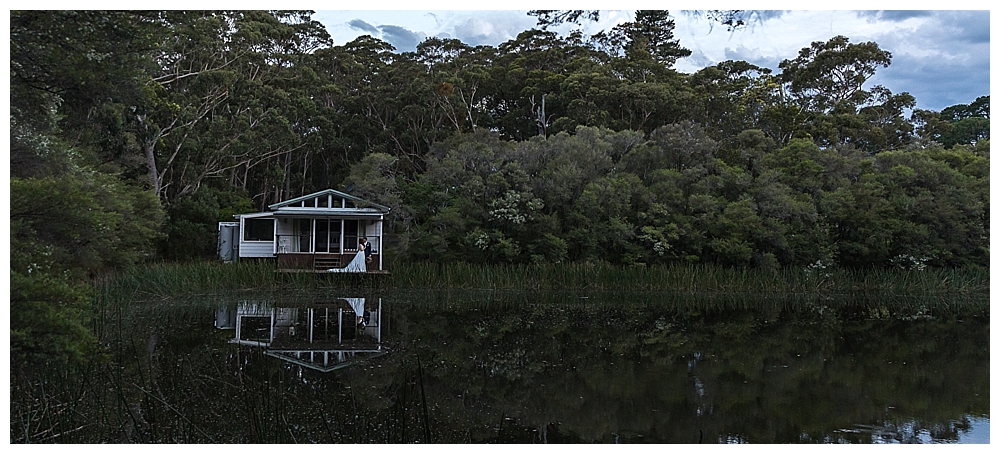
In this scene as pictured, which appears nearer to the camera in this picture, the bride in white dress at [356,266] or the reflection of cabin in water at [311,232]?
the bride in white dress at [356,266]

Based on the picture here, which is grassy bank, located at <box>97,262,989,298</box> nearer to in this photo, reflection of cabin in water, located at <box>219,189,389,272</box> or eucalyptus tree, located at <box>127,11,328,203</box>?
reflection of cabin in water, located at <box>219,189,389,272</box>

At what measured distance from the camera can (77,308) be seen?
5.28m

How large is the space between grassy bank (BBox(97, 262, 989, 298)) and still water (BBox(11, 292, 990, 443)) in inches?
141

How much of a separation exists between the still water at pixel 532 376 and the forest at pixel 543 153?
1.84m

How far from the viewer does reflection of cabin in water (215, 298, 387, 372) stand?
9391 millimetres

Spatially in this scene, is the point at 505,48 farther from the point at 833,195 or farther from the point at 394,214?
the point at 833,195

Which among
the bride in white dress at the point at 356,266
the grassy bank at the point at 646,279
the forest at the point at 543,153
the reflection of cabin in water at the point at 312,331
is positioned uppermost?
the forest at the point at 543,153

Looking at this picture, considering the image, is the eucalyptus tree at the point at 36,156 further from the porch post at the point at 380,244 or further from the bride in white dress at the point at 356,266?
the porch post at the point at 380,244

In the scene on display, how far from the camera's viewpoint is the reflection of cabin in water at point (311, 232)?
19375 millimetres

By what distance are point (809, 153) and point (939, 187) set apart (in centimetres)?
326

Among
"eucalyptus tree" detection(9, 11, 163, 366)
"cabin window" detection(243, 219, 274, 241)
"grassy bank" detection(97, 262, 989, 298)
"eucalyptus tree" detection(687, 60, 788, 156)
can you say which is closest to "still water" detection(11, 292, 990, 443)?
"eucalyptus tree" detection(9, 11, 163, 366)

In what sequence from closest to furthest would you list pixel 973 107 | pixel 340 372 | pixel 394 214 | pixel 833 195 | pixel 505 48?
pixel 340 372 < pixel 833 195 < pixel 394 214 < pixel 505 48 < pixel 973 107

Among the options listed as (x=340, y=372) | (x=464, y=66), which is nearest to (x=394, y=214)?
(x=464, y=66)

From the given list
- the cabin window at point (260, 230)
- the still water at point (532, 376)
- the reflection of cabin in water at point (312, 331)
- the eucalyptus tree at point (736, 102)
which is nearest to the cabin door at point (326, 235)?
the cabin window at point (260, 230)
